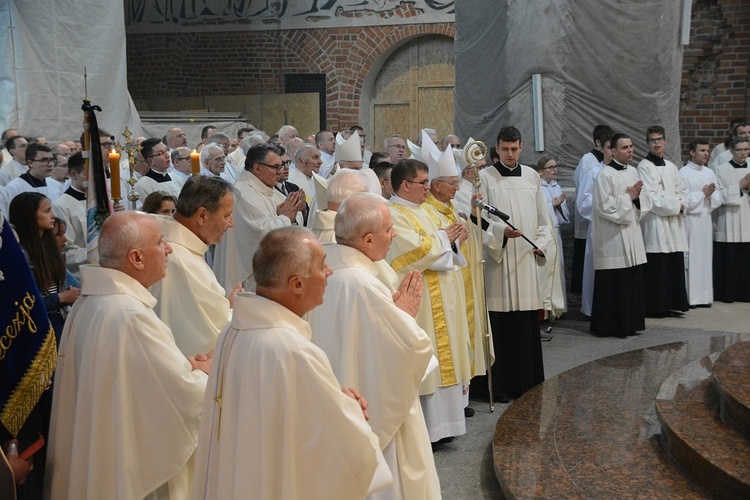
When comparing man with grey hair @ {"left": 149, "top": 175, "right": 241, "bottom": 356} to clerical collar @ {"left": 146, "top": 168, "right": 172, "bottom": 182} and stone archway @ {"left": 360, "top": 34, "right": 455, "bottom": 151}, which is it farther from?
stone archway @ {"left": 360, "top": 34, "right": 455, "bottom": 151}

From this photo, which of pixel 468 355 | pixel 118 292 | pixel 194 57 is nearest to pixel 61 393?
pixel 118 292

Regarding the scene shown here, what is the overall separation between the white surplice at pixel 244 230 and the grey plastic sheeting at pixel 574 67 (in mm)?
4085

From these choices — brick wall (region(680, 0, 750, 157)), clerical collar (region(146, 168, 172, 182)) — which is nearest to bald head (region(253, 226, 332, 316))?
clerical collar (region(146, 168, 172, 182))

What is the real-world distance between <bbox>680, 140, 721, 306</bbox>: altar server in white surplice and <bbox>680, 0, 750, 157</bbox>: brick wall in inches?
128

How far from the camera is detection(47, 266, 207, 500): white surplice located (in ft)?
9.97

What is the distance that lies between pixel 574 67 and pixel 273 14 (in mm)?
9012

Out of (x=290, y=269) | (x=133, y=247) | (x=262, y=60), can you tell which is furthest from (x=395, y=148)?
(x=262, y=60)

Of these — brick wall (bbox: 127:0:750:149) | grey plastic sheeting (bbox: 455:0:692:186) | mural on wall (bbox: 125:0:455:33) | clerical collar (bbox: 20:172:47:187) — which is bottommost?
clerical collar (bbox: 20:172:47:187)

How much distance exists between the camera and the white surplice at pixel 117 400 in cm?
304

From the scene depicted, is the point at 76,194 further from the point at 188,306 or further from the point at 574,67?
the point at 574,67

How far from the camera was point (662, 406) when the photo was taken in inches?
201

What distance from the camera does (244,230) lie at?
6395 millimetres

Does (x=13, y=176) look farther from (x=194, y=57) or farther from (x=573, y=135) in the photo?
(x=194, y=57)

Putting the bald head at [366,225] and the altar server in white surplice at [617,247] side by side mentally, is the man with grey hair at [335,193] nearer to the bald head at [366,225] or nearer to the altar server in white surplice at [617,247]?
the bald head at [366,225]
